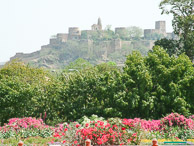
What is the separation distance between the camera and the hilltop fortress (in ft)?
430

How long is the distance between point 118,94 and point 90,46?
120209 millimetres

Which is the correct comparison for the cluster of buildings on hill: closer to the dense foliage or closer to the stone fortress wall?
the stone fortress wall

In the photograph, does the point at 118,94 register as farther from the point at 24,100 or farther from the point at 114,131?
the point at 114,131

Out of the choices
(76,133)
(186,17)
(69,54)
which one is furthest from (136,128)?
(69,54)

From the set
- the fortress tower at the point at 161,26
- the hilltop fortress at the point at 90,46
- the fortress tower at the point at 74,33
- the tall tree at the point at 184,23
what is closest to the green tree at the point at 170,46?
the tall tree at the point at 184,23

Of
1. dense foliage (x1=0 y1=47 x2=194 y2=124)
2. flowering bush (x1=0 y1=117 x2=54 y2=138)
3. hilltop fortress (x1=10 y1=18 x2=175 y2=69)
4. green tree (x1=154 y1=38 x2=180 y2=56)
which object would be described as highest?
green tree (x1=154 y1=38 x2=180 y2=56)

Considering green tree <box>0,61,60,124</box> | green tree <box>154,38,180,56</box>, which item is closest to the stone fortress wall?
green tree <box>154,38,180,56</box>

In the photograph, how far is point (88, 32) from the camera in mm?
148375

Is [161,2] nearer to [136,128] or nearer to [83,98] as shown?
[83,98]

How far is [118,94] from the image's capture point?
18.4 m

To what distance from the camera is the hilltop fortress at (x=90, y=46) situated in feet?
430

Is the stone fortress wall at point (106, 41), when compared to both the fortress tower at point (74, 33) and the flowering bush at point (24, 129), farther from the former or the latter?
the flowering bush at point (24, 129)

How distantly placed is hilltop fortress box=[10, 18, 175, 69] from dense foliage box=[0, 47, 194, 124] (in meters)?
106

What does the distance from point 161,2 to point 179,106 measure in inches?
644
